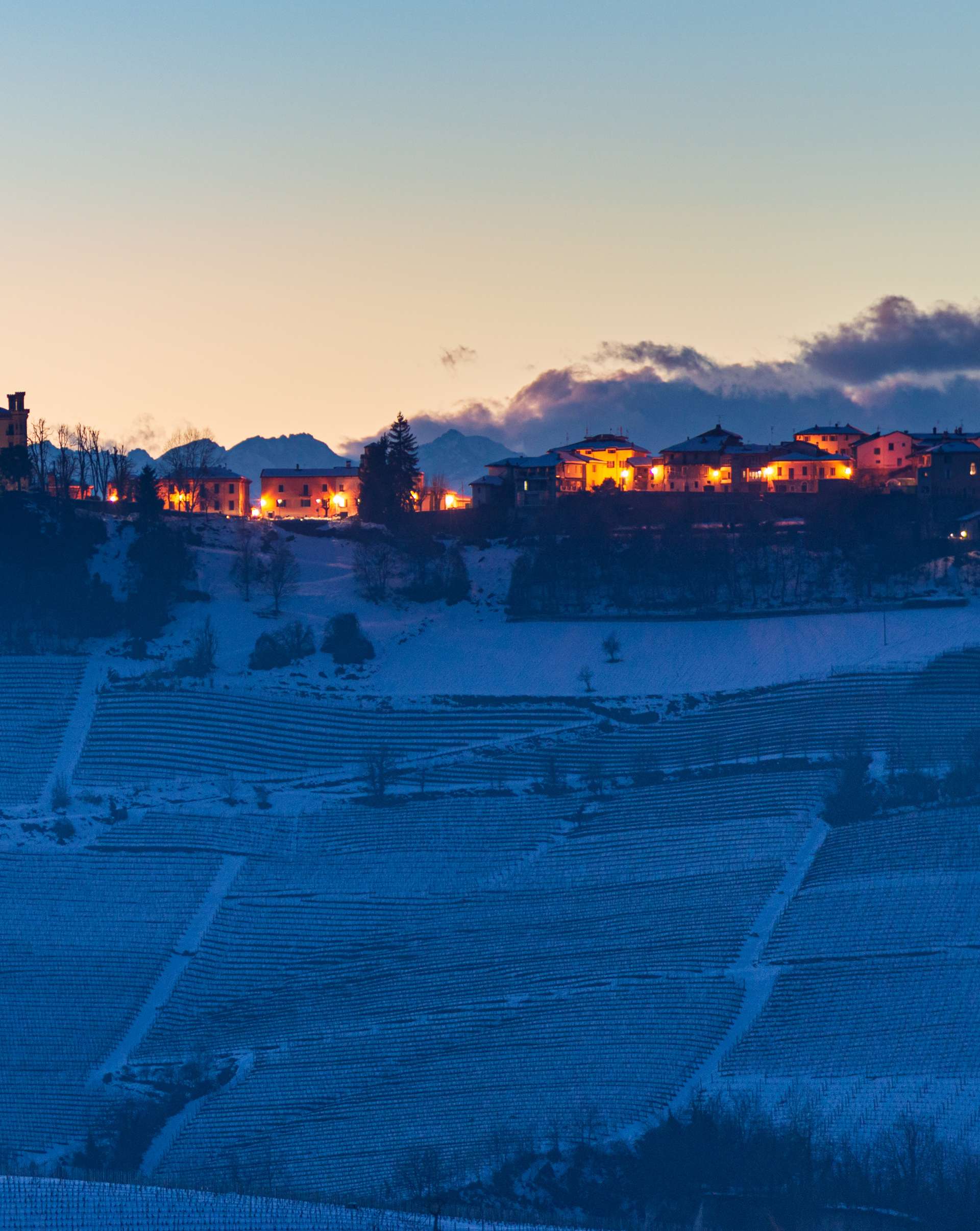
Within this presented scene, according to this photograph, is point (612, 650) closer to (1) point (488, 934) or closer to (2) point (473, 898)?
(2) point (473, 898)

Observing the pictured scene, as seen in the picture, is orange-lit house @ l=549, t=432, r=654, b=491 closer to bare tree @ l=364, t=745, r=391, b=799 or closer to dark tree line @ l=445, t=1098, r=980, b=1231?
bare tree @ l=364, t=745, r=391, b=799

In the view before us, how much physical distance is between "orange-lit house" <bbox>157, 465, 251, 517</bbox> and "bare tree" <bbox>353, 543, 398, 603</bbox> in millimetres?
9004

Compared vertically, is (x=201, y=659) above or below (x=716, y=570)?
below

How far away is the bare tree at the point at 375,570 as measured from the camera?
274 feet

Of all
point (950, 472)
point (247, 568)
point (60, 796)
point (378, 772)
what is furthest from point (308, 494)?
point (60, 796)

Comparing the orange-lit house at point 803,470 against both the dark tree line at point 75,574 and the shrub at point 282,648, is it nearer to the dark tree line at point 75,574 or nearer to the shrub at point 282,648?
the shrub at point 282,648

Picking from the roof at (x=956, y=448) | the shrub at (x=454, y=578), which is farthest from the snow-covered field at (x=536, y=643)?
the roof at (x=956, y=448)

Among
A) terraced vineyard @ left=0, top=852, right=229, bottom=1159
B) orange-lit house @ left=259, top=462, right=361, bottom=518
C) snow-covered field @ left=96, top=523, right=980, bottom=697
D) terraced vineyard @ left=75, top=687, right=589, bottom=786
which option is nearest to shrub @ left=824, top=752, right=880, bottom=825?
snow-covered field @ left=96, top=523, right=980, bottom=697

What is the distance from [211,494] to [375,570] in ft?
53.3

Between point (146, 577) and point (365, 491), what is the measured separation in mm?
13444

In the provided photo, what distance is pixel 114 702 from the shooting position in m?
72.4

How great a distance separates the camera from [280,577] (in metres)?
81.9

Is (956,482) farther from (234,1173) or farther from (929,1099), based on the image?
(234,1173)

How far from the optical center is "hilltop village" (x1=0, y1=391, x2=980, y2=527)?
92438 millimetres
